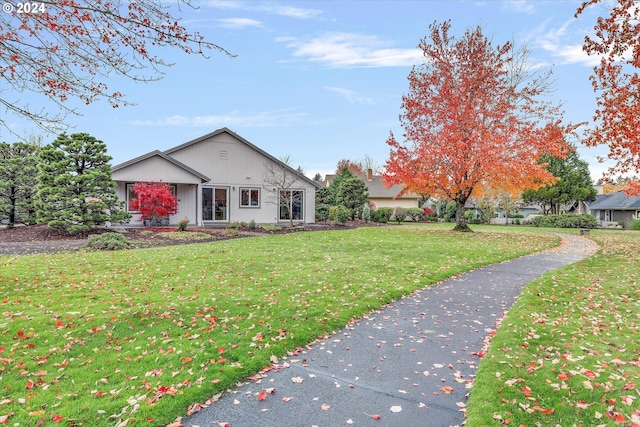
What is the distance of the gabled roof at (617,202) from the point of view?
123 ft

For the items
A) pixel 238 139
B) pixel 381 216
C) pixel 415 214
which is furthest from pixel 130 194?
pixel 415 214

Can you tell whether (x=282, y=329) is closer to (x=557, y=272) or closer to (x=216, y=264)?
(x=216, y=264)

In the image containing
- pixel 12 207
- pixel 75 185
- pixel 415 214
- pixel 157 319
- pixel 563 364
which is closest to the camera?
pixel 563 364

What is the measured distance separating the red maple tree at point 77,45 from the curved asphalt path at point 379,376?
14.5 ft

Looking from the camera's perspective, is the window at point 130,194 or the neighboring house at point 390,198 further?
the neighboring house at point 390,198

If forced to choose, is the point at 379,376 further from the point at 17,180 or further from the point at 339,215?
the point at 339,215

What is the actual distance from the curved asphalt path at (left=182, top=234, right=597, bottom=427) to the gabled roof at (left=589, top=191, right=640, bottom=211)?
4153 cm

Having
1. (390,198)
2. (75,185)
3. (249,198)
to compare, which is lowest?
(249,198)

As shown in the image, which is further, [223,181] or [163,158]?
[223,181]

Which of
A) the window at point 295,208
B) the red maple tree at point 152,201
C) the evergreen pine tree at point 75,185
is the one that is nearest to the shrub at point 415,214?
the window at point 295,208

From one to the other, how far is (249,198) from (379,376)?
2287cm

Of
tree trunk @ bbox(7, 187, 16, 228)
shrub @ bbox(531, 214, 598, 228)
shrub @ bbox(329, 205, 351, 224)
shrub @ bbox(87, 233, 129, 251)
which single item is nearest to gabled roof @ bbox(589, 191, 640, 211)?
shrub @ bbox(531, 214, 598, 228)

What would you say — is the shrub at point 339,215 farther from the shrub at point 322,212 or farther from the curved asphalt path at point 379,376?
the curved asphalt path at point 379,376

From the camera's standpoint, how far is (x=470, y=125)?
20.2 m
